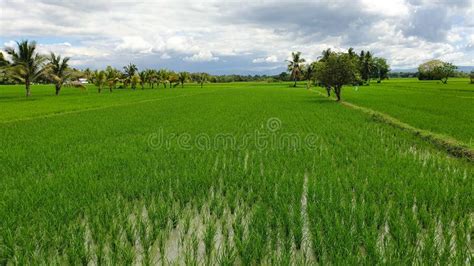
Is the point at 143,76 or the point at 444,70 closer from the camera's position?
the point at 444,70

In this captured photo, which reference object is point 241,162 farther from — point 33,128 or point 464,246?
point 33,128

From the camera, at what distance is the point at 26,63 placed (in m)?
28.0

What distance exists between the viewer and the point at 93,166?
6.38 meters

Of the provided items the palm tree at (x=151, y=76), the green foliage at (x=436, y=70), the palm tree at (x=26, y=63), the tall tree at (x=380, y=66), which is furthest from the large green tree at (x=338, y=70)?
the tall tree at (x=380, y=66)

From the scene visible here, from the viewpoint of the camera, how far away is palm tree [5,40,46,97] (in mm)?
27562

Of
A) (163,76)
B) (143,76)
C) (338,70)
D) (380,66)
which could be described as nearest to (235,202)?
(338,70)

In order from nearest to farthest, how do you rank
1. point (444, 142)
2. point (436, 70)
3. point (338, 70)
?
point (444, 142), point (338, 70), point (436, 70)

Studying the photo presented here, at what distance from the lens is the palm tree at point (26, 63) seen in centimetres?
2756

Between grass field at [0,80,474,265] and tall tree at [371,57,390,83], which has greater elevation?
tall tree at [371,57,390,83]

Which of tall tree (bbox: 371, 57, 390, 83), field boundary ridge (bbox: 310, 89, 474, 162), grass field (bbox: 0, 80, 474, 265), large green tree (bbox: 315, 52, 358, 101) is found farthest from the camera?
tall tree (bbox: 371, 57, 390, 83)

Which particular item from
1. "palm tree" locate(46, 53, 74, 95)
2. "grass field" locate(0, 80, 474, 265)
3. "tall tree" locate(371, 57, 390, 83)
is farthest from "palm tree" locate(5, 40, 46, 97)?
"tall tree" locate(371, 57, 390, 83)

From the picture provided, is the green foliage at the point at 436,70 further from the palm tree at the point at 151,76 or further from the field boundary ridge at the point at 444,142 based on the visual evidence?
the field boundary ridge at the point at 444,142

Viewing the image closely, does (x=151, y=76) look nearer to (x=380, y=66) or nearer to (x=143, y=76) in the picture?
(x=143, y=76)

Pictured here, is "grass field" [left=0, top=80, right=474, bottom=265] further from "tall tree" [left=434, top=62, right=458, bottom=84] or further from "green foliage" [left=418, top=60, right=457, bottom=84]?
"tall tree" [left=434, top=62, right=458, bottom=84]
